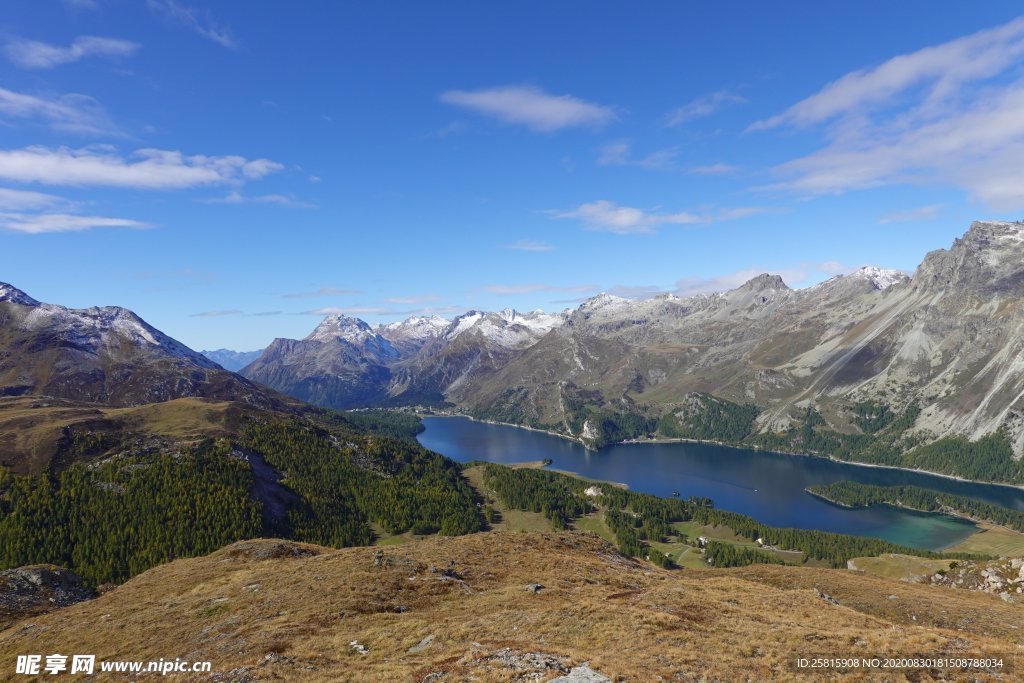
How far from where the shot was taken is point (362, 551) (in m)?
64.4

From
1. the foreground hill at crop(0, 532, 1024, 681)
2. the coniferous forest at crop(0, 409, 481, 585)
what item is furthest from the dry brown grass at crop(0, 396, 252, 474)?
the foreground hill at crop(0, 532, 1024, 681)

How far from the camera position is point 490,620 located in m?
38.2

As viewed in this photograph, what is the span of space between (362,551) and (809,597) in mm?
49995

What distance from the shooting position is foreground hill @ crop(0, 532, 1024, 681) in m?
29.3

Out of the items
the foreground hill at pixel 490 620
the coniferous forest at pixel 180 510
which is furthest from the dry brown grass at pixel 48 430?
the foreground hill at pixel 490 620

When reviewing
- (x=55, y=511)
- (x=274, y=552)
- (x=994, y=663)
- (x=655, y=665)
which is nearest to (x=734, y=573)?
(x=994, y=663)

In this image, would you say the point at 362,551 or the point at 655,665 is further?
the point at 362,551

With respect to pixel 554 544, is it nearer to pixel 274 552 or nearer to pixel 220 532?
pixel 274 552

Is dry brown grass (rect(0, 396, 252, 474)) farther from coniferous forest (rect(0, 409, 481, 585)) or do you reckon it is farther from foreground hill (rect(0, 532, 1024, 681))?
foreground hill (rect(0, 532, 1024, 681))

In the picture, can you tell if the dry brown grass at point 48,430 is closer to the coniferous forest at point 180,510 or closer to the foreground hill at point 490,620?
the coniferous forest at point 180,510

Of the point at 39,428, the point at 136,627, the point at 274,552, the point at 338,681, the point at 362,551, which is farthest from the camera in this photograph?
the point at 39,428

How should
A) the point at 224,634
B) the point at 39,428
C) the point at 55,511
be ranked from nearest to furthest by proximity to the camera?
the point at 224,634 → the point at 55,511 → the point at 39,428

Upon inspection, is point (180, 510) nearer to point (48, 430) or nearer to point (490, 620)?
point (48, 430)

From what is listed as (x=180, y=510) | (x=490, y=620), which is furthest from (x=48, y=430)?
(x=490, y=620)
